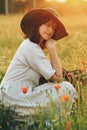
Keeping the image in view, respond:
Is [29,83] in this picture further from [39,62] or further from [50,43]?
[50,43]

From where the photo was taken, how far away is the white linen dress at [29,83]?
4918 mm

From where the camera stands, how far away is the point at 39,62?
5.02m

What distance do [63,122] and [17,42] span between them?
627 centimetres

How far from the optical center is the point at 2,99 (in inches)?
197

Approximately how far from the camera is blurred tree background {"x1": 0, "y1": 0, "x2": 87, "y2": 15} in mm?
32088

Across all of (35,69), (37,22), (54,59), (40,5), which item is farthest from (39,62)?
(40,5)

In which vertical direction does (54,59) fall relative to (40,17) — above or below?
below

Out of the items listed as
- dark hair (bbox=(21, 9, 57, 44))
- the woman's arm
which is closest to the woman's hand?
the woman's arm

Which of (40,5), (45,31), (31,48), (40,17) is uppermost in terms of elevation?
(40,5)

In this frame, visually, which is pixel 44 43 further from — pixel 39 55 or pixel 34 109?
pixel 34 109

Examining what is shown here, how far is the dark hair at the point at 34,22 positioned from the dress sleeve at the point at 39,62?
150mm

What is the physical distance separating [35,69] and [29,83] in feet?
0.46

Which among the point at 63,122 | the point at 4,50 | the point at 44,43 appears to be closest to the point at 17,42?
the point at 4,50

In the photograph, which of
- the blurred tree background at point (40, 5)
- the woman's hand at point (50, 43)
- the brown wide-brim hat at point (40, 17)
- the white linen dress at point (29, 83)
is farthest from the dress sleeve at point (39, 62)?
the blurred tree background at point (40, 5)
